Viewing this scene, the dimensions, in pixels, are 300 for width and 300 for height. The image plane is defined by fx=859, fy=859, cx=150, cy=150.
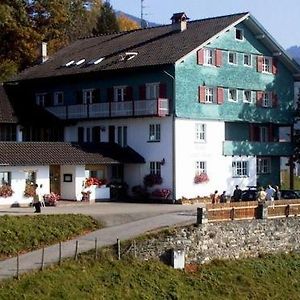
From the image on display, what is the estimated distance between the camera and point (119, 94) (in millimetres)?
54875

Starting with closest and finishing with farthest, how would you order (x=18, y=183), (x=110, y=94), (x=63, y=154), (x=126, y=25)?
(x=18, y=183), (x=63, y=154), (x=110, y=94), (x=126, y=25)

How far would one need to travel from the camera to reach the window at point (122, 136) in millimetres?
54000

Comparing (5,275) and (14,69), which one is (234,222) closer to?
(5,275)

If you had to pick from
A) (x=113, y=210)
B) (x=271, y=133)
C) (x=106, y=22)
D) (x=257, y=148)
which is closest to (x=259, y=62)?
(x=271, y=133)

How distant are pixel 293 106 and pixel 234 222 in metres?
23.8

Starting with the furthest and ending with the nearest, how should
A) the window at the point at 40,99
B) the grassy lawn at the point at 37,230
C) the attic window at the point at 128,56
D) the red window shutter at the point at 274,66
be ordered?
the window at the point at 40,99, the red window shutter at the point at 274,66, the attic window at the point at 128,56, the grassy lawn at the point at 37,230

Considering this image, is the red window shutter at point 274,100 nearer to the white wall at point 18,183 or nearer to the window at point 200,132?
the window at point 200,132

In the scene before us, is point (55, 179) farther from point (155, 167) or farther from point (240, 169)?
point (240, 169)

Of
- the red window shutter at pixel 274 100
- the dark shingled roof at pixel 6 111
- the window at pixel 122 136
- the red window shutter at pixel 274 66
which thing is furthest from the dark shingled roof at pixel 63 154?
the red window shutter at pixel 274 66

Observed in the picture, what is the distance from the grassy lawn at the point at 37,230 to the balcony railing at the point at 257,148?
19.2 metres

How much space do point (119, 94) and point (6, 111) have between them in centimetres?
731

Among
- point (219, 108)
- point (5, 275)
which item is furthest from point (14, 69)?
point (5, 275)

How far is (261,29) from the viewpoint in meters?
56.2

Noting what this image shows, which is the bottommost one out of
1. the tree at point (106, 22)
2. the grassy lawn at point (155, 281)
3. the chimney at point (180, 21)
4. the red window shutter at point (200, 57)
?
the grassy lawn at point (155, 281)
